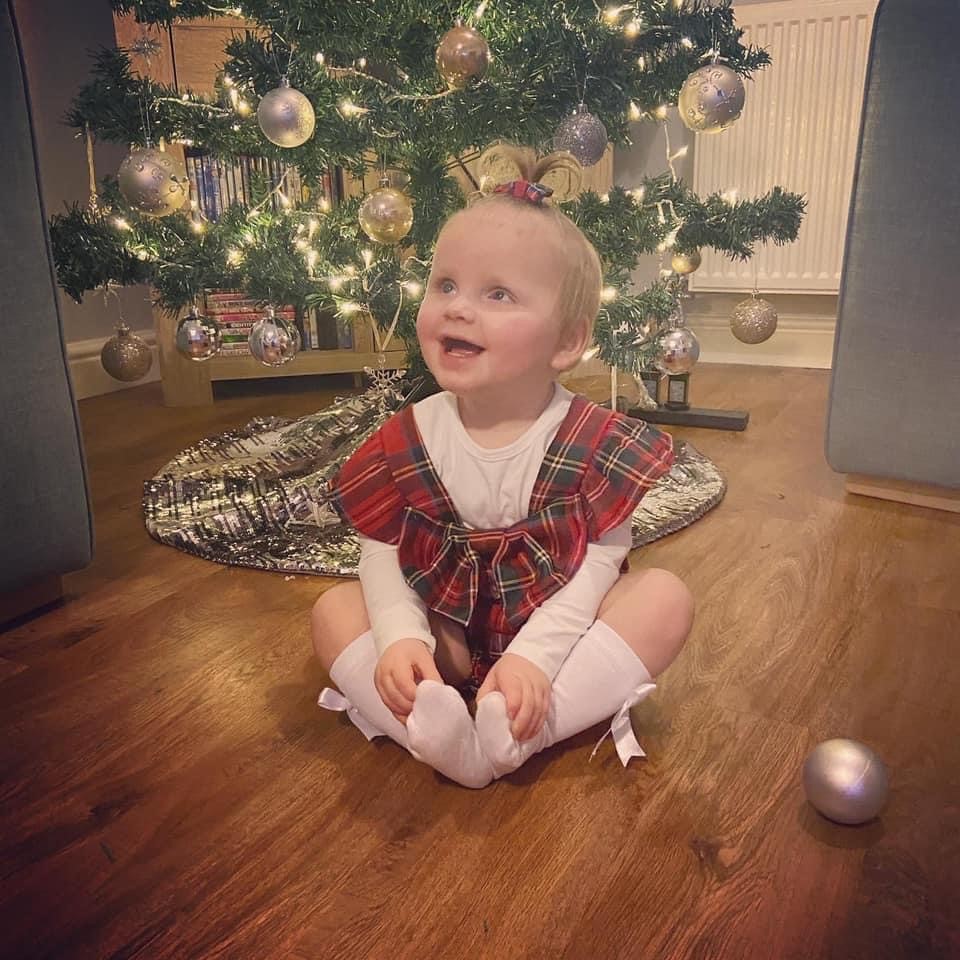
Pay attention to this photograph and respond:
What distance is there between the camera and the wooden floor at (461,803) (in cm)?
55

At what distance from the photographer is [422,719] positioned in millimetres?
646

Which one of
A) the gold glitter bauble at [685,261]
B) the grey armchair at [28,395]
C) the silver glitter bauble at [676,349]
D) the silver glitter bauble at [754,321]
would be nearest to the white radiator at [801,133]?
the silver glitter bauble at [754,321]

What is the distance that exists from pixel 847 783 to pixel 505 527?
1.11ft

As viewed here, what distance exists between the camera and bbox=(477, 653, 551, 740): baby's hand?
0.67 metres

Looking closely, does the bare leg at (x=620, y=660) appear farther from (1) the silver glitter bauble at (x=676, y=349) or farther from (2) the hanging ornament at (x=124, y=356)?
(2) the hanging ornament at (x=124, y=356)

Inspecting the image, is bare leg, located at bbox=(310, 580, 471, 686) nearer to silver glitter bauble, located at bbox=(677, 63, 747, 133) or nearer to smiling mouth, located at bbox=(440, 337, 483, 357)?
smiling mouth, located at bbox=(440, 337, 483, 357)

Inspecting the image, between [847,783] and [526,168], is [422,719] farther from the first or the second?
[526,168]

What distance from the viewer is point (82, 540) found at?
40.3 inches

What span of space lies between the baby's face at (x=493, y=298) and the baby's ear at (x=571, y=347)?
1.1 inches

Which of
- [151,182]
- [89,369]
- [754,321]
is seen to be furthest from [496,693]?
[89,369]

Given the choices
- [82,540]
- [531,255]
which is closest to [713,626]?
[531,255]

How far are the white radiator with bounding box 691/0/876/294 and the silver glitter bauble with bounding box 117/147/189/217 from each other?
1701mm

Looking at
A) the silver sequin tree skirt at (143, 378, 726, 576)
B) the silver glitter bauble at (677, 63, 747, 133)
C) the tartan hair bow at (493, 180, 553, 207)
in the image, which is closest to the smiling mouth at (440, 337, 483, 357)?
the tartan hair bow at (493, 180, 553, 207)

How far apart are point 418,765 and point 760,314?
1318mm
